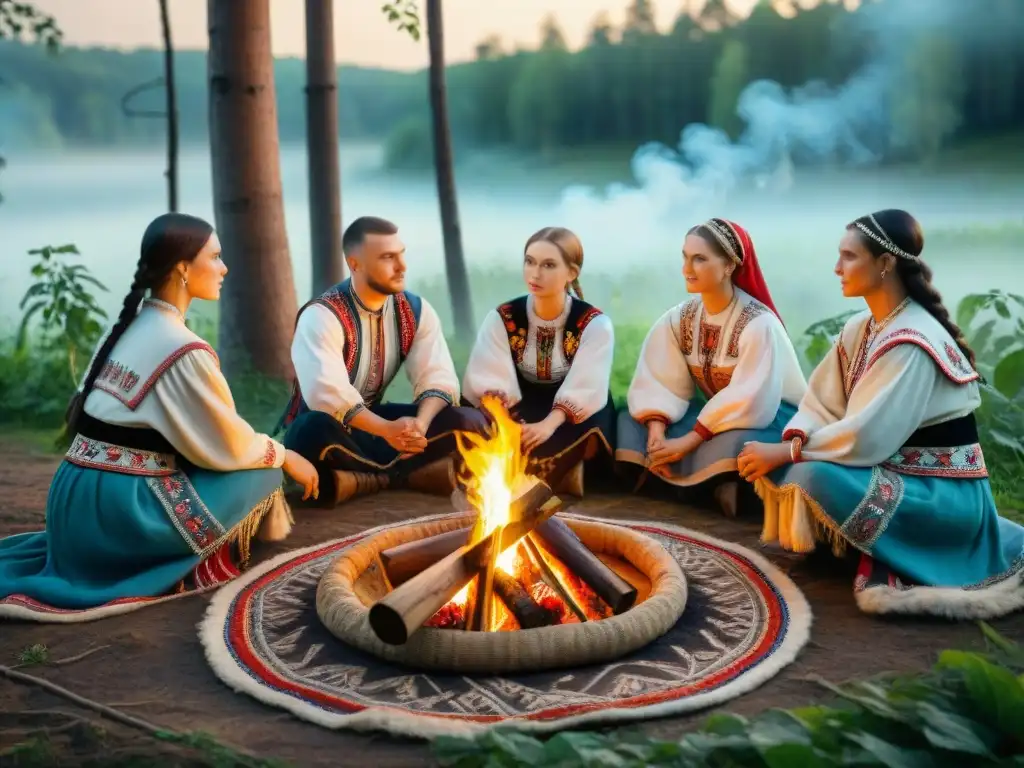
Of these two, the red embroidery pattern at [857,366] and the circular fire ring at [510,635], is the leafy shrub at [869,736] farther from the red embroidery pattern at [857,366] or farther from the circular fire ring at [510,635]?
the red embroidery pattern at [857,366]

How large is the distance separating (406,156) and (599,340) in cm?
526

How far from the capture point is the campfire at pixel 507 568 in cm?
400

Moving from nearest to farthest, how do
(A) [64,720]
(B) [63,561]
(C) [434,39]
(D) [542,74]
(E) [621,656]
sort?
1. (A) [64,720]
2. (E) [621,656]
3. (B) [63,561]
4. (C) [434,39]
5. (D) [542,74]

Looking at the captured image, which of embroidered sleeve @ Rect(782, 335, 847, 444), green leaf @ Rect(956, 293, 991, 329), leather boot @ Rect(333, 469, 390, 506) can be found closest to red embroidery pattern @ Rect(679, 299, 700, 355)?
embroidered sleeve @ Rect(782, 335, 847, 444)

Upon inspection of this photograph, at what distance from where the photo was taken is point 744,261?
18.5ft

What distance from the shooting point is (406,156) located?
1063cm

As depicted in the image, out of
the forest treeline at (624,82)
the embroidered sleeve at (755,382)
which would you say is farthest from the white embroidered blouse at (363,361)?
the forest treeline at (624,82)

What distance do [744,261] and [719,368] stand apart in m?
0.56

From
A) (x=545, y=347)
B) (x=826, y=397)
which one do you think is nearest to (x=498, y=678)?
(x=826, y=397)

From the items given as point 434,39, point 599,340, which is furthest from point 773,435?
point 434,39

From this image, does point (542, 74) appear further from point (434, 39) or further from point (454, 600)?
point (454, 600)

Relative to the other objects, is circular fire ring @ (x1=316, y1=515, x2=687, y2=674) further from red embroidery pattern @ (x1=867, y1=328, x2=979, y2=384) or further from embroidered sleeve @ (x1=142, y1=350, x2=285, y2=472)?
red embroidery pattern @ (x1=867, y1=328, x2=979, y2=384)

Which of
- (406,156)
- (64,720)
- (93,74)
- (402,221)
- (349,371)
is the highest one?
(93,74)

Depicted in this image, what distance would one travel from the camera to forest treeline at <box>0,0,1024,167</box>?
27.8 feet
